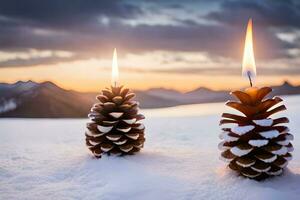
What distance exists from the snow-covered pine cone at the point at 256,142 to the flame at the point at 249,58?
17 cm

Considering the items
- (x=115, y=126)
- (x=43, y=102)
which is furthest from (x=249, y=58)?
(x=43, y=102)

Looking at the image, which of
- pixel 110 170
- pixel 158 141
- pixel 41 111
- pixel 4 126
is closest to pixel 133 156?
pixel 110 170

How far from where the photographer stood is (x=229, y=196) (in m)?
2.69

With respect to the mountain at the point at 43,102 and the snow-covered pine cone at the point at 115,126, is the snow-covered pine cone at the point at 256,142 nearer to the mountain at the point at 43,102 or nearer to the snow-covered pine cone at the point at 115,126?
the snow-covered pine cone at the point at 115,126

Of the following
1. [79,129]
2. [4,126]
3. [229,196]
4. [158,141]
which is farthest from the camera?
[4,126]

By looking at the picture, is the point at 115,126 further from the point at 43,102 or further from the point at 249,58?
the point at 43,102

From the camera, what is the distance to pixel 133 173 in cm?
323

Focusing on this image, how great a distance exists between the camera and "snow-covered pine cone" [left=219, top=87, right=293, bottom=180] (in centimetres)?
293

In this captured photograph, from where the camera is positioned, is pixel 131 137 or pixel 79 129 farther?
pixel 79 129

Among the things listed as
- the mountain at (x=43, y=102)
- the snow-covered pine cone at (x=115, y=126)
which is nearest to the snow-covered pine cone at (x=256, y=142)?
the snow-covered pine cone at (x=115, y=126)

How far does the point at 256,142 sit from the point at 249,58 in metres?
0.63

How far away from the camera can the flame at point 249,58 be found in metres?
3.02

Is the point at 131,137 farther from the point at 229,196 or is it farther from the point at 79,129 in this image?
the point at 79,129

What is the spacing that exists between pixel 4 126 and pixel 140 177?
3892mm
